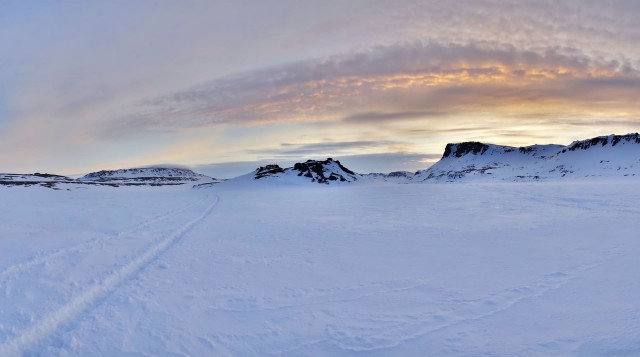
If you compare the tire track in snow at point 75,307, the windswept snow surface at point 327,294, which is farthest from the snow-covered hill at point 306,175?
the tire track in snow at point 75,307

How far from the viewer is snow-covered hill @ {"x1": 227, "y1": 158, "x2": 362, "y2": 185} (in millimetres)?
93938

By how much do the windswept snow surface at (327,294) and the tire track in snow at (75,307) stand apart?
0.11ft

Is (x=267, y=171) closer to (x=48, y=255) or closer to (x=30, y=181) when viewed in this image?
(x=30, y=181)

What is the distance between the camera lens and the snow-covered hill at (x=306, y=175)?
93.9m

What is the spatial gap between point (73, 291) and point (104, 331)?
8.10ft

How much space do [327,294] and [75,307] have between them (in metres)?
4.53

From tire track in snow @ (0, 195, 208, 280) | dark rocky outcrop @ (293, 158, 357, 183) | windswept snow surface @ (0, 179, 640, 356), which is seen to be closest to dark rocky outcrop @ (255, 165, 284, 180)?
dark rocky outcrop @ (293, 158, 357, 183)

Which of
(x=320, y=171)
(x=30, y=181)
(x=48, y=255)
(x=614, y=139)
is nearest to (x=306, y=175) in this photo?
(x=320, y=171)

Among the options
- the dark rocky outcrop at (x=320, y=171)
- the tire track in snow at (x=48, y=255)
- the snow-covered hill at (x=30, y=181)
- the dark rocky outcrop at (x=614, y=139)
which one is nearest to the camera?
the tire track in snow at (x=48, y=255)

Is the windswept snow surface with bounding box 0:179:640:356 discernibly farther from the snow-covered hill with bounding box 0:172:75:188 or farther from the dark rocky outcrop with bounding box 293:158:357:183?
the dark rocky outcrop with bounding box 293:158:357:183

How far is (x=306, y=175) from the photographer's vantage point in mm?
97562

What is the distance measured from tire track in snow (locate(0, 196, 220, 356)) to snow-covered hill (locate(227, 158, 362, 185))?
3197 inches

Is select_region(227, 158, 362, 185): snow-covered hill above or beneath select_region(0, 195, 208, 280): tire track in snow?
above

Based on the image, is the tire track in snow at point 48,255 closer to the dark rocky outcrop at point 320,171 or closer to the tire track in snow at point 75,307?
the tire track in snow at point 75,307
